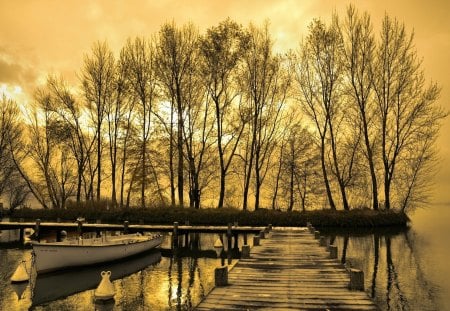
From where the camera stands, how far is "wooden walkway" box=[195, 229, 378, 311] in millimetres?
11391

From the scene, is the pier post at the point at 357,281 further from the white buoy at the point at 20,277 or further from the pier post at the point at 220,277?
the white buoy at the point at 20,277

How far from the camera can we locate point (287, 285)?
13.6 metres

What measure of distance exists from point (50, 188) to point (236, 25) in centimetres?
3580

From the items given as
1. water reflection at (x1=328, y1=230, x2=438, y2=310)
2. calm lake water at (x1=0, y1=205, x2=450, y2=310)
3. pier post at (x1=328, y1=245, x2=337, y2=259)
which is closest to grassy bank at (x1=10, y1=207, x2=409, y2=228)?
water reflection at (x1=328, y1=230, x2=438, y2=310)

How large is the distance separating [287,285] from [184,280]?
28.9 ft

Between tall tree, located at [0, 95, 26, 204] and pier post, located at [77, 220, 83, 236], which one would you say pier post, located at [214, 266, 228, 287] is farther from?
tall tree, located at [0, 95, 26, 204]

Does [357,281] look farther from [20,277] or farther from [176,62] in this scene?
[176,62]

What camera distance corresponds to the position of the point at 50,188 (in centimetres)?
6275

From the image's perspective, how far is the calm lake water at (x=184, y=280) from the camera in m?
17.0

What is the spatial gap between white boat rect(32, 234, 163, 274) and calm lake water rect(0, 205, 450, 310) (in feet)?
1.73

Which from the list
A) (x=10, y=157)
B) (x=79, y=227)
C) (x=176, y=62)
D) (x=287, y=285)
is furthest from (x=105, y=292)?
(x=10, y=157)

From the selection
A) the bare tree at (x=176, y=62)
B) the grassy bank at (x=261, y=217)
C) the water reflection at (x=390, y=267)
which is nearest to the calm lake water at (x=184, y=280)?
the water reflection at (x=390, y=267)

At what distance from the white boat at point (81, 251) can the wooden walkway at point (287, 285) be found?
9.40 m

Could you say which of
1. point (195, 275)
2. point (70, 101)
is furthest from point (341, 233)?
point (70, 101)
